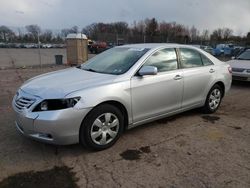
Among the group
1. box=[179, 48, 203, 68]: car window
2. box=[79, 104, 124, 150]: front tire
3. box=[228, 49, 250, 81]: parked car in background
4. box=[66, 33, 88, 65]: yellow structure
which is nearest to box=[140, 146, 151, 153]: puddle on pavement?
box=[79, 104, 124, 150]: front tire

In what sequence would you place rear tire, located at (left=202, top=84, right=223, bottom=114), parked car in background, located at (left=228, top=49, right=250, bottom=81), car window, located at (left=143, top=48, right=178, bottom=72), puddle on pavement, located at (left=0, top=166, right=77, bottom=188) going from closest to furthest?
puddle on pavement, located at (left=0, top=166, right=77, bottom=188), car window, located at (left=143, top=48, right=178, bottom=72), rear tire, located at (left=202, top=84, right=223, bottom=114), parked car in background, located at (left=228, top=49, right=250, bottom=81)

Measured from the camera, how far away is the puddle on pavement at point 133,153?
360cm

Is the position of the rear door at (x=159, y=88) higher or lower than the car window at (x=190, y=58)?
lower

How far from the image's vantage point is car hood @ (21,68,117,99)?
344 centimetres

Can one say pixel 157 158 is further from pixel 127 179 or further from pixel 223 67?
pixel 223 67

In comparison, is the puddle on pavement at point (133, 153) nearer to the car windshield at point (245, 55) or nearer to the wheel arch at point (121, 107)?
the wheel arch at point (121, 107)

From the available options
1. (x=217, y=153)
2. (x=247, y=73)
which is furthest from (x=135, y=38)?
(x=217, y=153)

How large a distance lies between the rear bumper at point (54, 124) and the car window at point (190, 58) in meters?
2.34

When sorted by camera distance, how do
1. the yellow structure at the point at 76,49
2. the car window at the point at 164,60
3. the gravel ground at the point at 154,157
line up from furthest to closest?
the yellow structure at the point at 76,49
the car window at the point at 164,60
the gravel ground at the point at 154,157

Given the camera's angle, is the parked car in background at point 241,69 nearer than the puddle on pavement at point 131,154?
No

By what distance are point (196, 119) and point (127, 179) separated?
2.69 metres

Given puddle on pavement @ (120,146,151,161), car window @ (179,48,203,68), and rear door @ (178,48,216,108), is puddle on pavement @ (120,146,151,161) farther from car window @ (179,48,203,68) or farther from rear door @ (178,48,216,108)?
car window @ (179,48,203,68)

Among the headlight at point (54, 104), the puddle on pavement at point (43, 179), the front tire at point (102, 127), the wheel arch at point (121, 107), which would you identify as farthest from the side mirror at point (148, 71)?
the puddle on pavement at point (43, 179)

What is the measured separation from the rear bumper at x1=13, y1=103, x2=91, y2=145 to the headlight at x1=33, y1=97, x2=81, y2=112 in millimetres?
58
